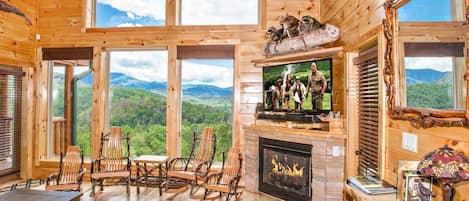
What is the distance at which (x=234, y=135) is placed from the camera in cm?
546

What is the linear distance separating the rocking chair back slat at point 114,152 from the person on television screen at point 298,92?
117 inches

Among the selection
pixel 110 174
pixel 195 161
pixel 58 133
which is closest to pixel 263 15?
pixel 195 161

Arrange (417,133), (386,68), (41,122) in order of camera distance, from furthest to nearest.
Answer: (41,122) → (386,68) → (417,133)

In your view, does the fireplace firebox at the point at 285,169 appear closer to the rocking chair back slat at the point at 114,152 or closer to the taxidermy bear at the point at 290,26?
the taxidermy bear at the point at 290,26

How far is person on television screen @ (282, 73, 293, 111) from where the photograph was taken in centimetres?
464

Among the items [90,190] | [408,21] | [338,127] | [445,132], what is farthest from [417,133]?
[90,190]

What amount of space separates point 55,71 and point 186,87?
2.60 meters

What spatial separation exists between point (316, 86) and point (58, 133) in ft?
16.0

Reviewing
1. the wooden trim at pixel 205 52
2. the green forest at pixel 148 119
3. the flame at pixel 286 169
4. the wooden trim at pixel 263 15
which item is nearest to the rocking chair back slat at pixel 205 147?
the green forest at pixel 148 119

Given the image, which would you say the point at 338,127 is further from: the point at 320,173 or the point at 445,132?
the point at 445,132

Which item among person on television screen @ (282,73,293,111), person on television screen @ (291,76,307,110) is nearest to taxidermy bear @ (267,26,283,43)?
person on television screen @ (282,73,293,111)

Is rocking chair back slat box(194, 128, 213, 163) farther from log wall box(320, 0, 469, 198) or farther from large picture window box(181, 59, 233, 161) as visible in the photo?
log wall box(320, 0, 469, 198)

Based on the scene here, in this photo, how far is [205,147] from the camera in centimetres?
526

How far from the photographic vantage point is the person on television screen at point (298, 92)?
4461mm
